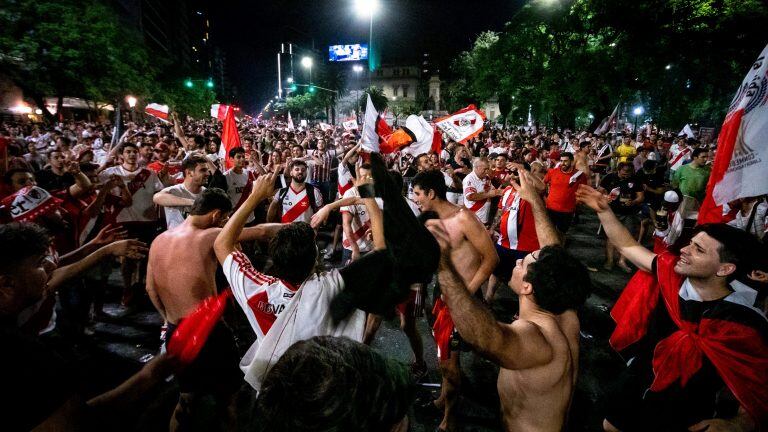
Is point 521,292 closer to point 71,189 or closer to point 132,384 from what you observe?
point 132,384

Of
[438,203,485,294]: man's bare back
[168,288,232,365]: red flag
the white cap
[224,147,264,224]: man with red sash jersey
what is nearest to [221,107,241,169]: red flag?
[224,147,264,224]: man with red sash jersey

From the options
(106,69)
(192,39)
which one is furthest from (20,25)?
(192,39)

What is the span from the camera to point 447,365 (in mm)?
3445

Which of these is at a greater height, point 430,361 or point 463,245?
point 463,245

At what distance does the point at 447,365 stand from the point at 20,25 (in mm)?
27768

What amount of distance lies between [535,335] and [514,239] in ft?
12.9

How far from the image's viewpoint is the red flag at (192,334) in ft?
6.12

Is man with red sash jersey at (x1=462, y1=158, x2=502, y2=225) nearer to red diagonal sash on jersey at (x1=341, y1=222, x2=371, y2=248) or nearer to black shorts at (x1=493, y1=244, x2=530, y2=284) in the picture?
black shorts at (x1=493, y1=244, x2=530, y2=284)

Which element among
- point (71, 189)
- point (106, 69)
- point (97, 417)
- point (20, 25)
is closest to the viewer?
point (97, 417)

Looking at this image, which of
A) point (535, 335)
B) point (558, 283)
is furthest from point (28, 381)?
point (558, 283)

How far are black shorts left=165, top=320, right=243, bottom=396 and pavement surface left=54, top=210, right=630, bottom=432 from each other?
2.51ft

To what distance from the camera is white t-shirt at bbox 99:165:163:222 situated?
6.04 m

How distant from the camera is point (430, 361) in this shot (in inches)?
180

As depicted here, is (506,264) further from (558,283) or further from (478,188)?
(558,283)
